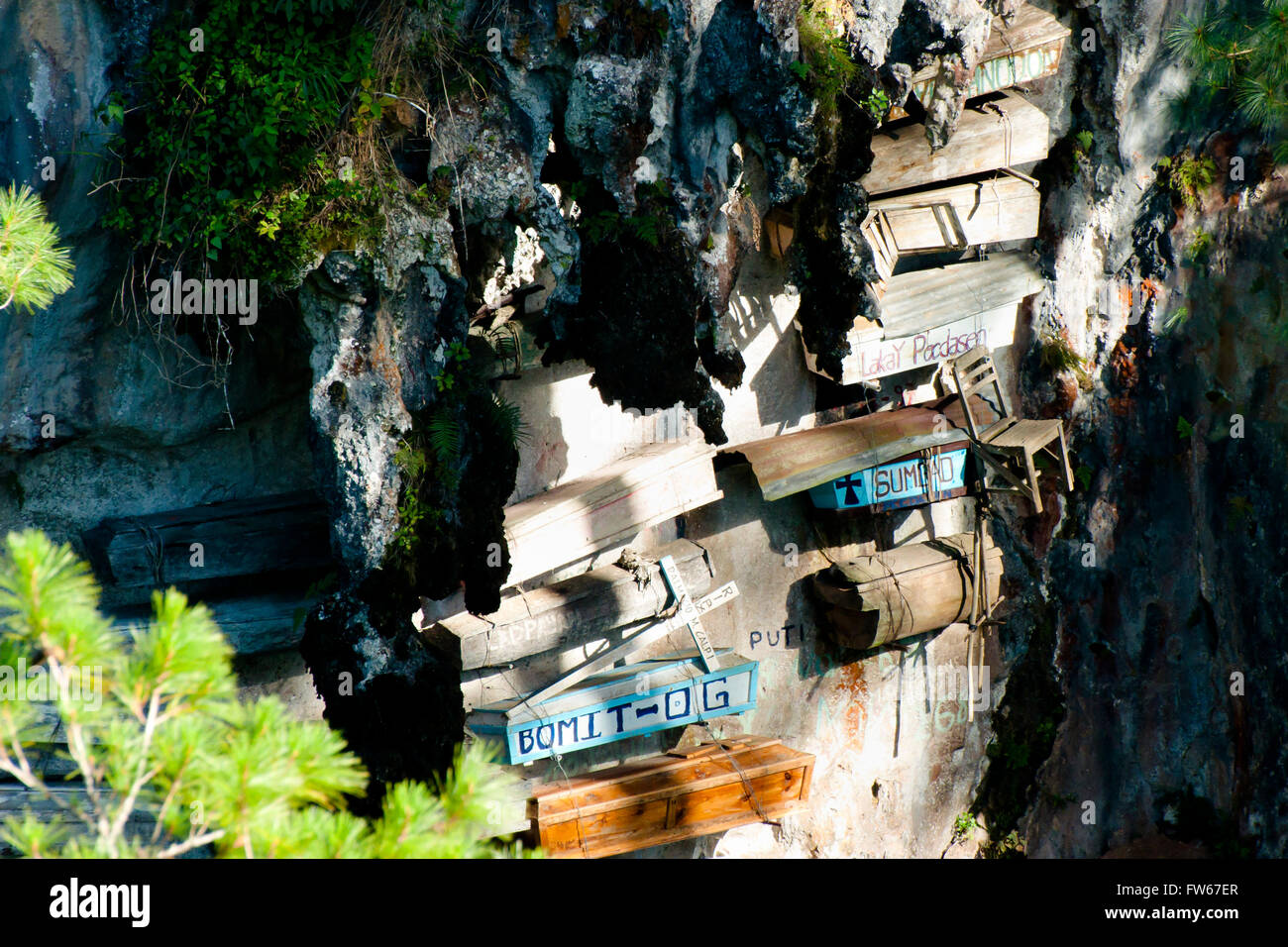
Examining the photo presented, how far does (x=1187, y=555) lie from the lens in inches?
408

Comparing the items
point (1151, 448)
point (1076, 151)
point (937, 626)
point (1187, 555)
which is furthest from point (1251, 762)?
point (1076, 151)

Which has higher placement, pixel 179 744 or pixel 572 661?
pixel 572 661

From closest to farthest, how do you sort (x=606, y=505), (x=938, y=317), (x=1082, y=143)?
1. (x=606, y=505)
2. (x=938, y=317)
3. (x=1082, y=143)

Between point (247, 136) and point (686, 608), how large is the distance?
3.67 m

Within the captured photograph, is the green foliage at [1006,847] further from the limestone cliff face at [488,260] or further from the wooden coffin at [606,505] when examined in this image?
the wooden coffin at [606,505]

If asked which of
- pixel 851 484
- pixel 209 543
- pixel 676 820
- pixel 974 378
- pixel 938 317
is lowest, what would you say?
pixel 676 820

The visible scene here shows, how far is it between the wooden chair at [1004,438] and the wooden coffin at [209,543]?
4515 millimetres

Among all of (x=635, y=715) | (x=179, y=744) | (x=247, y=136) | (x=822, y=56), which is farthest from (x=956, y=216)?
(x=179, y=744)

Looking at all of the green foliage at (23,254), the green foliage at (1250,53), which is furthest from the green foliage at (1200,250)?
the green foliage at (23,254)

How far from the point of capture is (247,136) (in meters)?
5.65

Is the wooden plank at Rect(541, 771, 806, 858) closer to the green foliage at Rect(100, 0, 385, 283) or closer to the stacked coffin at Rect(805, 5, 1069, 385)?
the stacked coffin at Rect(805, 5, 1069, 385)

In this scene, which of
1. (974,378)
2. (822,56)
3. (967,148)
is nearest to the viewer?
(822,56)

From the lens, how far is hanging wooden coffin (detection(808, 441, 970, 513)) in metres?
8.31

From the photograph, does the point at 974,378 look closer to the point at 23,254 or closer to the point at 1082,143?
the point at 1082,143
